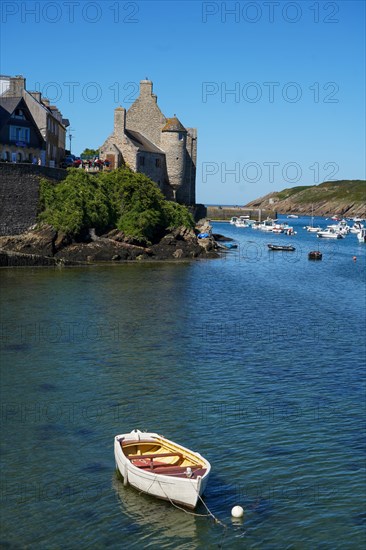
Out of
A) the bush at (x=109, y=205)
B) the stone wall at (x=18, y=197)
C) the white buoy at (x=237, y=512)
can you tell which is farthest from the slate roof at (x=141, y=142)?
the white buoy at (x=237, y=512)

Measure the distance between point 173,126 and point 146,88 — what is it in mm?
6119

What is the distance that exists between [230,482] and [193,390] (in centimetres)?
811

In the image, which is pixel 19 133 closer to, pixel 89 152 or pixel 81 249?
pixel 81 249

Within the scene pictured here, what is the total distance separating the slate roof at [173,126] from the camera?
92625 millimetres

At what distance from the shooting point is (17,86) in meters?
83.6

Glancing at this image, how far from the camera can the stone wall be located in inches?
2721

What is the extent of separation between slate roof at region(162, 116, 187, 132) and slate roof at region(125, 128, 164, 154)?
8.68 feet

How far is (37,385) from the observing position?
28.1m

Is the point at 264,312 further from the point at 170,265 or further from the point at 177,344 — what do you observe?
the point at 170,265

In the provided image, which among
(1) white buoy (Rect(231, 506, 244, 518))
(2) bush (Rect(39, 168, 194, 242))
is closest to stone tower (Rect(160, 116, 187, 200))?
(2) bush (Rect(39, 168, 194, 242))

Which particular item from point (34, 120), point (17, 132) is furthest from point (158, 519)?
point (34, 120)

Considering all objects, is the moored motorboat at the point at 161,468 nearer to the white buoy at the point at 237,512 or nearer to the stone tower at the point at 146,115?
the white buoy at the point at 237,512

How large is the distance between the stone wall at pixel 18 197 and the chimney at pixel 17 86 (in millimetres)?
16137

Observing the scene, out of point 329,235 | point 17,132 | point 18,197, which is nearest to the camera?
point 18,197
